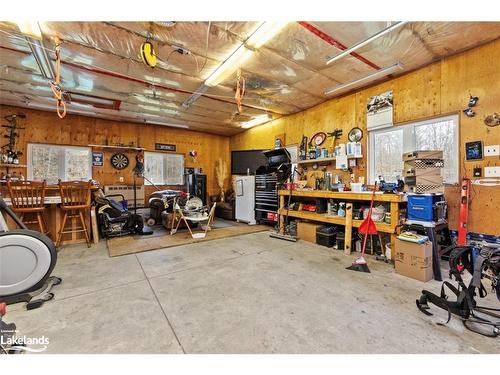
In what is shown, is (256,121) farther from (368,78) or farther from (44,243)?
(44,243)

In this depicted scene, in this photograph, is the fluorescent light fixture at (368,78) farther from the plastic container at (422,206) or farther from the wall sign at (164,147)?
the wall sign at (164,147)

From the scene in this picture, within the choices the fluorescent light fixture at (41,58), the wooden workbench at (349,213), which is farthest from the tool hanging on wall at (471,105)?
the fluorescent light fixture at (41,58)

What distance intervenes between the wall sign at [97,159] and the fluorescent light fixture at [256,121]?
172 inches

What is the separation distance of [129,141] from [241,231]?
468 cm

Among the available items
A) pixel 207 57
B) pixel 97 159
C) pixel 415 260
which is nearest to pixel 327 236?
pixel 415 260

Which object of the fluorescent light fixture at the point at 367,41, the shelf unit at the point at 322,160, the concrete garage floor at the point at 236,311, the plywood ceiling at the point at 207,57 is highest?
the plywood ceiling at the point at 207,57

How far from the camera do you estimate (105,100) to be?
494cm

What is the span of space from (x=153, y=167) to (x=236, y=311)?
627cm

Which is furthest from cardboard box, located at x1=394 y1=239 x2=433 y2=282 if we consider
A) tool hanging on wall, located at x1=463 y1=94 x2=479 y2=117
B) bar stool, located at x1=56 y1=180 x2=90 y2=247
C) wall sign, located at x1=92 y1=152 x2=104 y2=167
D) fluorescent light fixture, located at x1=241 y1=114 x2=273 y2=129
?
wall sign, located at x1=92 y1=152 x2=104 y2=167

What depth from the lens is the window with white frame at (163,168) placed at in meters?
6.96

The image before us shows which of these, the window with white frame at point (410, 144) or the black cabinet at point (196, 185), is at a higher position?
the window with white frame at point (410, 144)

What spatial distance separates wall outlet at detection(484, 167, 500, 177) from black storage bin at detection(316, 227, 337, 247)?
84.7 inches

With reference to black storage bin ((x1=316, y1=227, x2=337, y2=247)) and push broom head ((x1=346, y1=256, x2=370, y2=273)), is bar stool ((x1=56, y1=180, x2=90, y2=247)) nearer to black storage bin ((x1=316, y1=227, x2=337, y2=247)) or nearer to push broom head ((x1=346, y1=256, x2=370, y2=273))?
black storage bin ((x1=316, y1=227, x2=337, y2=247))

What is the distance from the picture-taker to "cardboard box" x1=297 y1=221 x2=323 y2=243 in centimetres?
409
